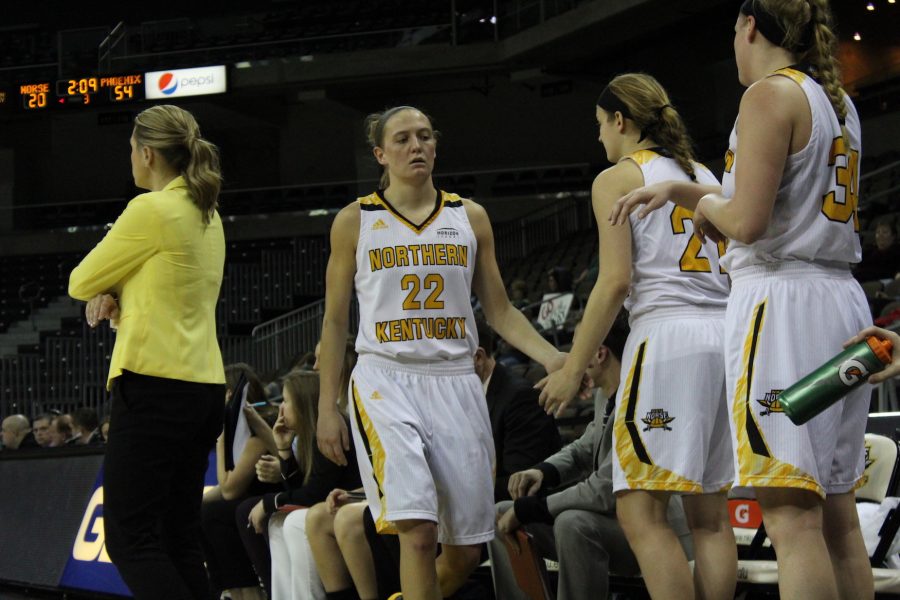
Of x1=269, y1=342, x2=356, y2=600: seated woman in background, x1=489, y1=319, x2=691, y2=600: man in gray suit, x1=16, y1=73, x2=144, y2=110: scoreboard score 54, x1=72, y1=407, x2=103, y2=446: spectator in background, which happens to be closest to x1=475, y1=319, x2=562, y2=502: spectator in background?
x1=489, y1=319, x2=691, y2=600: man in gray suit

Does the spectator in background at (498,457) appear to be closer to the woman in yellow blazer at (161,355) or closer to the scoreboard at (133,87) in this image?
the woman in yellow blazer at (161,355)

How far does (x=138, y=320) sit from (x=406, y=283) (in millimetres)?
899

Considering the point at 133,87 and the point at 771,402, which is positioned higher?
the point at 133,87

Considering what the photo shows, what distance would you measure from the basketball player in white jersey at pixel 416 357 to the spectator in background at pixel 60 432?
8441mm

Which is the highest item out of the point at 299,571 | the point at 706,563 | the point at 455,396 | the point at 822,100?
the point at 822,100

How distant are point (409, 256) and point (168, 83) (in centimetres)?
1788

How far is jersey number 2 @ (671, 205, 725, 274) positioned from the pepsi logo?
18373 mm

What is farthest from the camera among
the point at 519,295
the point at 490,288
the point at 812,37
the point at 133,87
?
the point at 133,87

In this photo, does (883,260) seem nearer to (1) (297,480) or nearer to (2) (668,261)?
(1) (297,480)

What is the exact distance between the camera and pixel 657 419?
337 cm

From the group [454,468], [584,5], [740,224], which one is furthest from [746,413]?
[584,5]

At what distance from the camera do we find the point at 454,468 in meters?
3.85

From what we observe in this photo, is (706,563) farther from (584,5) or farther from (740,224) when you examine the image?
(584,5)

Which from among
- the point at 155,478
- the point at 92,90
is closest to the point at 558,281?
the point at 155,478
